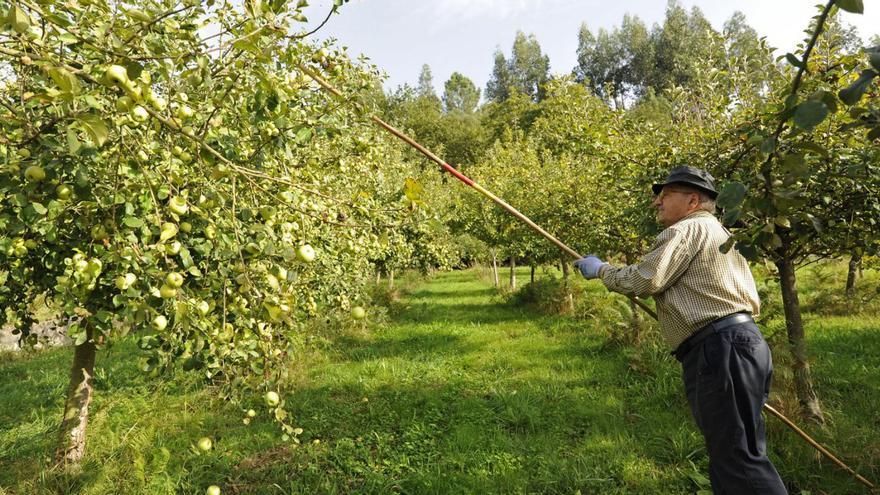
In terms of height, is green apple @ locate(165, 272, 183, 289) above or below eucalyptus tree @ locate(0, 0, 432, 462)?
below

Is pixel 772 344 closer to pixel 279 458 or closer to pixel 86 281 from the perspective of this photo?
pixel 279 458

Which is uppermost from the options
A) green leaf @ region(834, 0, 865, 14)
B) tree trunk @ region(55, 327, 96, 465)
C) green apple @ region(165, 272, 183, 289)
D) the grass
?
green leaf @ region(834, 0, 865, 14)

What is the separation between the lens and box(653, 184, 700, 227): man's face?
2.90 metres

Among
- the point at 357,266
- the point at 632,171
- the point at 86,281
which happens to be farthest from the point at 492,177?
the point at 86,281

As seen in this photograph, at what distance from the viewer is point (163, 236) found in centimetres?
159

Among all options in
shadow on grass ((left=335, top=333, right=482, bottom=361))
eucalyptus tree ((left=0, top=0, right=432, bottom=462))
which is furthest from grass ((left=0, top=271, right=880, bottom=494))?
eucalyptus tree ((left=0, top=0, right=432, bottom=462))

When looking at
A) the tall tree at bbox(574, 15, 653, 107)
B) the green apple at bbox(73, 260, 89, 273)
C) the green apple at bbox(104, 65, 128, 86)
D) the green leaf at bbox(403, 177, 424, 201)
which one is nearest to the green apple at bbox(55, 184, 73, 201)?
the green apple at bbox(73, 260, 89, 273)

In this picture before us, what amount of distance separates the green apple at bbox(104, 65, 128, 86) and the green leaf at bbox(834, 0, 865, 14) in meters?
1.61

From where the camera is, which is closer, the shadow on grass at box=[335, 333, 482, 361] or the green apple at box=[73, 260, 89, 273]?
the green apple at box=[73, 260, 89, 273]

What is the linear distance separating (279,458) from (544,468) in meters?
2.39

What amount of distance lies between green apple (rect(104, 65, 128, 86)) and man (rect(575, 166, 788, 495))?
239 centimetres

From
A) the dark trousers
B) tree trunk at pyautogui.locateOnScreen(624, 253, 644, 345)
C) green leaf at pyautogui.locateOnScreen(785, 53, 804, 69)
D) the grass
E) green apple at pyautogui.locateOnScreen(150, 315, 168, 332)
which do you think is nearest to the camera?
green leaf at pyautogui.locateOnScreen(785, 53, 804, 69)

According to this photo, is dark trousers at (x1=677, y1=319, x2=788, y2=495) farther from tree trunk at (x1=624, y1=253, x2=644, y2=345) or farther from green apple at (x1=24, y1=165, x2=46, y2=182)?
tree trunk at (x1=624, y1=253, x2=644, y2=345)

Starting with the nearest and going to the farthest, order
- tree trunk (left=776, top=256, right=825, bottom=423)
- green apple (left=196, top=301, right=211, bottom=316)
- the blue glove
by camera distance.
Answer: green apple (left=196, top=301, right=211, bottom=316) < the blue glove < tree trunk (left=776, top=256, right=825, bottom=423)
